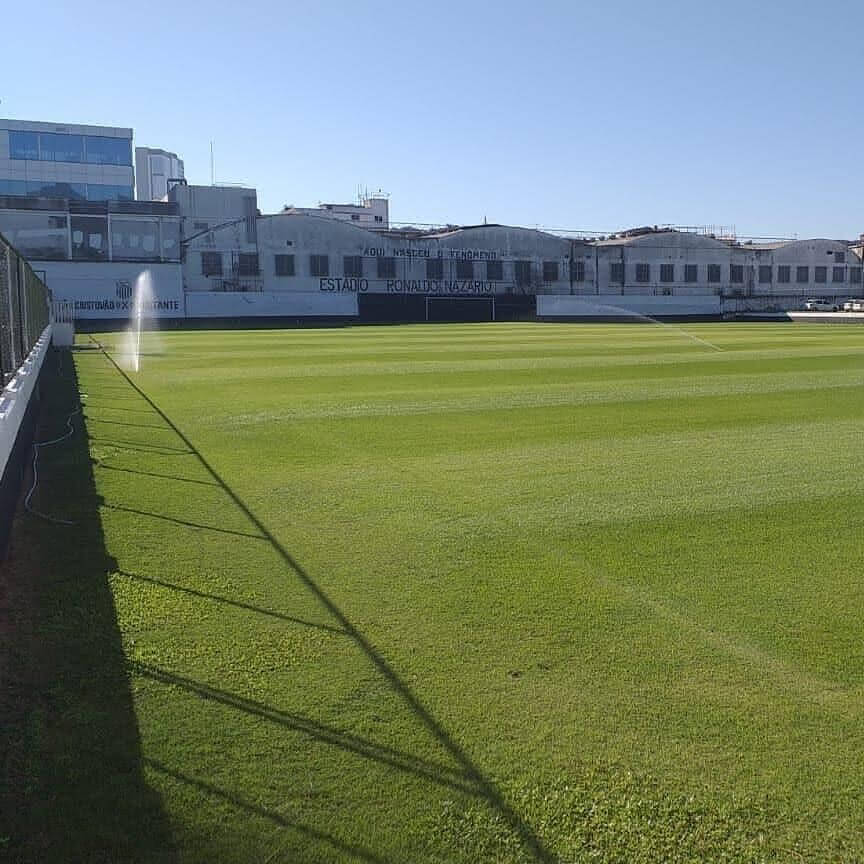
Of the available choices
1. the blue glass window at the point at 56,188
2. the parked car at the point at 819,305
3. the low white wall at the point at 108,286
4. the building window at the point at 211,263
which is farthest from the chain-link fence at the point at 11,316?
the blue glass window at the point at 56,188

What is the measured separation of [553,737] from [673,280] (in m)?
83.8

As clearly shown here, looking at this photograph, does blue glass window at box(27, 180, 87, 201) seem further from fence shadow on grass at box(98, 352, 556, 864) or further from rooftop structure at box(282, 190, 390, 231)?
fence shadow on grass at box(98, 352, 556, 864)

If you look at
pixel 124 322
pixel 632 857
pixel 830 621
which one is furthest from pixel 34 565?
pixel 124 322

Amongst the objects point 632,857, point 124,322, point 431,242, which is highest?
point 431,242

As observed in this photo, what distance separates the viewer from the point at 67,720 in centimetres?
429

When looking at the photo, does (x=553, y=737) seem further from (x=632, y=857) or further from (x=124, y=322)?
(x=124, y=322)

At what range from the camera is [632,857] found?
3363 millimetres

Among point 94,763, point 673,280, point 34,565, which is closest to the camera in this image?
point 94,763

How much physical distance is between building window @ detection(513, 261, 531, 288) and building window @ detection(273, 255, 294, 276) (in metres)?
19.0

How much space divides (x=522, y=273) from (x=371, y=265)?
44.0 feet

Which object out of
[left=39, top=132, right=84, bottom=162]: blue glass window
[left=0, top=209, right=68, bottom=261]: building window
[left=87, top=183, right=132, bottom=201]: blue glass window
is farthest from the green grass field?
A: [left=39, top=132, right=84, bottom=162]: blue glass window

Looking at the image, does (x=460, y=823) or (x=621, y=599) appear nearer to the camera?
(x=460, y=823)

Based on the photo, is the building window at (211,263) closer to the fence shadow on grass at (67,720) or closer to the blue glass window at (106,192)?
the blue glass window at (106,192)

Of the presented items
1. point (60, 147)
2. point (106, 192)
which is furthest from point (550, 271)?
point (60, 147)
